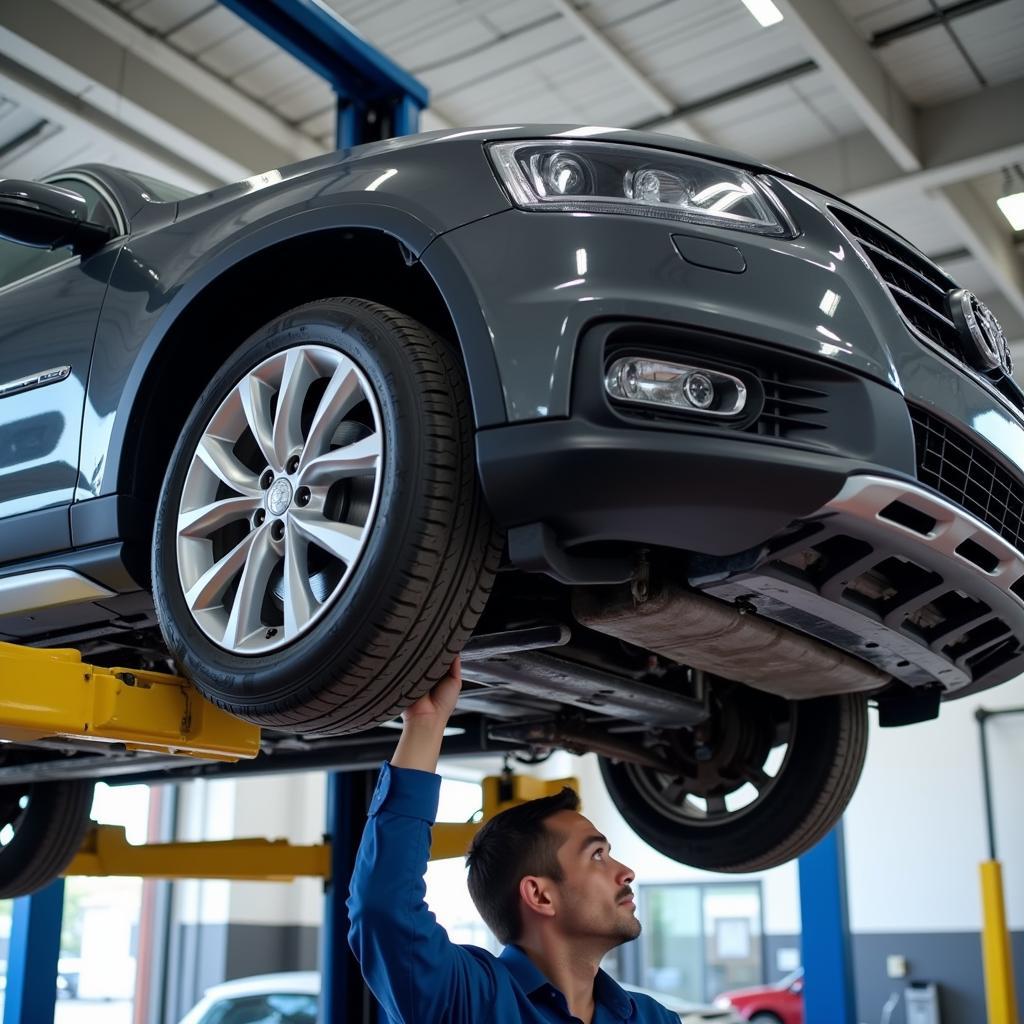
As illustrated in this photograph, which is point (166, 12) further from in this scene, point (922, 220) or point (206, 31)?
point (922, 220)

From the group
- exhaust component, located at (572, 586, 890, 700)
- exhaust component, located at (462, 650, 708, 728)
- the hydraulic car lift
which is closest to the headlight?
exhaust component, located at (572, 586, 890, 700)

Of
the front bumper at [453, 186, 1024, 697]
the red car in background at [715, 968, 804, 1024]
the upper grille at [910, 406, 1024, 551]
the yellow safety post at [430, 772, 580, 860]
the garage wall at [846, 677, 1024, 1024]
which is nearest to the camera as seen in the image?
the front bumper at [453, 186, 1024, 697]

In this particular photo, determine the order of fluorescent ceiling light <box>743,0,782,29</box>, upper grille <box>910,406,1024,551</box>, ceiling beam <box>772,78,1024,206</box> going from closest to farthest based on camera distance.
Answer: upper grille <box>910,406,1024,551</box> < fluorescent ceiling light <box>743,0,782,29</box> < ceiling beam <box>772,78,1024,206</box>

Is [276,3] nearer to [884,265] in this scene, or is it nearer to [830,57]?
[884,265]

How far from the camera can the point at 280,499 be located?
75.4 inches

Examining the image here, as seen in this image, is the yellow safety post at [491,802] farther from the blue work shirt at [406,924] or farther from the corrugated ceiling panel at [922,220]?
the corrugated ceiling panel at [922,220]

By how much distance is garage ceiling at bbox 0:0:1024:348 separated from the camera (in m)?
7.54

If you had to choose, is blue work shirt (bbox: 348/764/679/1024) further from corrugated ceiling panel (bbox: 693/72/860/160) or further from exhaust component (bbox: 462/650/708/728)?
corrugated ceiling panel (bbox: 693/72/860/160)

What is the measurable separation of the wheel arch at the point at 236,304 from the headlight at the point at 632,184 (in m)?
0.23

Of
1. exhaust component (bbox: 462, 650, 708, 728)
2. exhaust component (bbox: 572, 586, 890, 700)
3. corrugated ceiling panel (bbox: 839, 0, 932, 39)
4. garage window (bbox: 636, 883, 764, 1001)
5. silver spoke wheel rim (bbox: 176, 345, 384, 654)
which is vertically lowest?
garage window (bbox: 636, 883, 764, 1001)

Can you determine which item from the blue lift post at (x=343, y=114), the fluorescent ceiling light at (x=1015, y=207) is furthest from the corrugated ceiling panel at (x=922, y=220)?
the blue lift post at (x=343, y=114)

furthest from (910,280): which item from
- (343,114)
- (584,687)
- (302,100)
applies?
(302,100)

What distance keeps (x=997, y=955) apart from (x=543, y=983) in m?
7.55

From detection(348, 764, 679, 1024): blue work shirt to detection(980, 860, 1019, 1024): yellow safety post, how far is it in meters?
6.97
